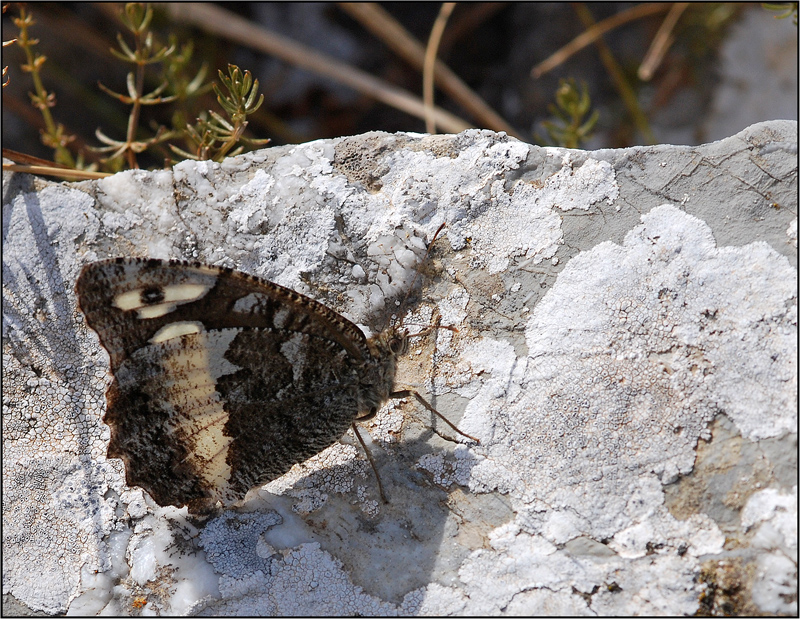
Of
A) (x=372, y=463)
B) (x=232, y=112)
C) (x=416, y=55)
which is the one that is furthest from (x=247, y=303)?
(x=416, y=55)

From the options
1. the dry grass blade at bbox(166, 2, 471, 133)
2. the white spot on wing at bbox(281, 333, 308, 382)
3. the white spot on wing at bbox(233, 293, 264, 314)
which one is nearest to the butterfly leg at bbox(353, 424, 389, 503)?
the white spot on wing at bbox(281, 333, 308, 382)

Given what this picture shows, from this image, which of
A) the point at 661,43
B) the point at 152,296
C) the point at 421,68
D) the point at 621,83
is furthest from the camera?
the point at 421,68

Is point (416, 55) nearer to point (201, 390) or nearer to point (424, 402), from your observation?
point (424, 402)

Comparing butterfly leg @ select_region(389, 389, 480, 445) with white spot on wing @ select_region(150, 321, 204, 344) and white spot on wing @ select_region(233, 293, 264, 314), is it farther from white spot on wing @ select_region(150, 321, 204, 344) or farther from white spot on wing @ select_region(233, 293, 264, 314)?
white spot on wing @ select_region(150, 321, 204, 344)

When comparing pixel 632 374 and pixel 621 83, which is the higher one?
pixel 621 83

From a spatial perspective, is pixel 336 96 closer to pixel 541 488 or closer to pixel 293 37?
pixel 293 37

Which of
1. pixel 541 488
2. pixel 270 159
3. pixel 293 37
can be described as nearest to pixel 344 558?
pixel 541 488
